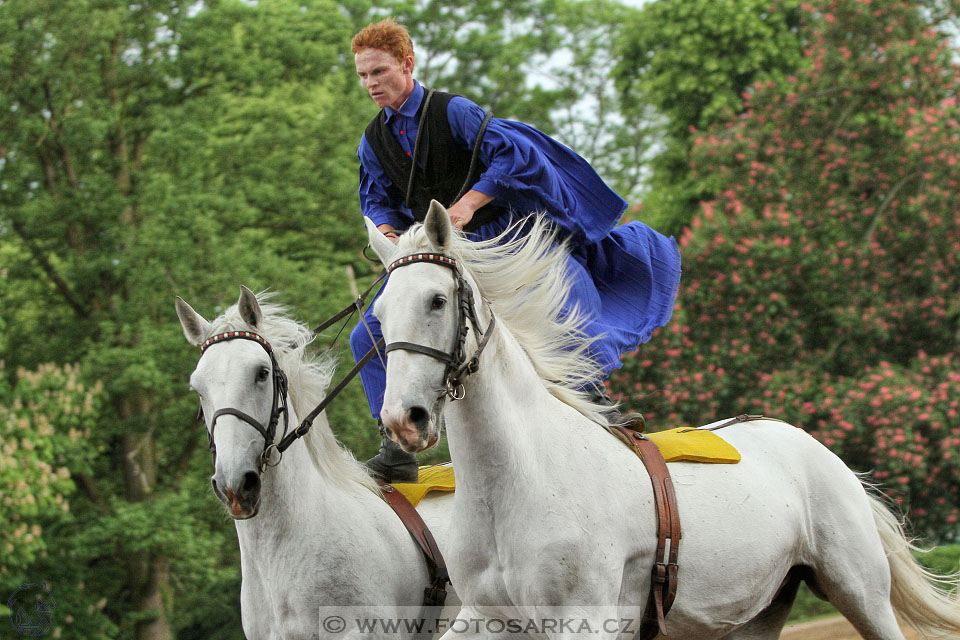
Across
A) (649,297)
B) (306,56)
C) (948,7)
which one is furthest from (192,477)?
(948,7)

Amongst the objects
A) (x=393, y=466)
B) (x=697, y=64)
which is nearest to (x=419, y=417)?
(x=393, y=466)

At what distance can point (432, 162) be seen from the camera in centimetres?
502

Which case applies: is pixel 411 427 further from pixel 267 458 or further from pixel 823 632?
pixel 823 632

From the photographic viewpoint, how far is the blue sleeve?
5.32 meters

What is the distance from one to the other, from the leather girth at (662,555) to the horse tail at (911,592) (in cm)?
142

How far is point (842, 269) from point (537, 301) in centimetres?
1038

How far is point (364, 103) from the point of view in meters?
16.6

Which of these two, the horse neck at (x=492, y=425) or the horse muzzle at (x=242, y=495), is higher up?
the horse neck at (x=492, y=425)

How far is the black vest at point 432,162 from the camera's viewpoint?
4.93m

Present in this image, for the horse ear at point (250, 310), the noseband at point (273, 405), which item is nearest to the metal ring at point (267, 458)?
the noseband at point (273, 405)

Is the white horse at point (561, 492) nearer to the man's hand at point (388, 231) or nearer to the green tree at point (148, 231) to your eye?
the man's hand at point (388, 231)

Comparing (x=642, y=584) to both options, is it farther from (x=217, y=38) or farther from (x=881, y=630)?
(x=217, y=38)

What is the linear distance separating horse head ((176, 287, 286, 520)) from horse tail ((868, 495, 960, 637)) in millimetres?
2849

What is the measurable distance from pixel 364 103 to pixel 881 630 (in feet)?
43.5
